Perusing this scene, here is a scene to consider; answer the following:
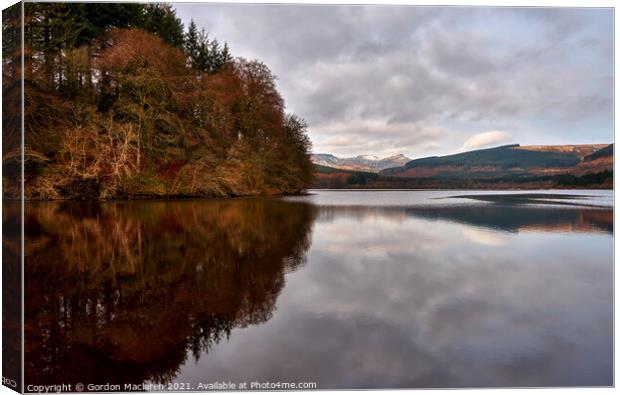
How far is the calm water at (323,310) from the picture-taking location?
271cm

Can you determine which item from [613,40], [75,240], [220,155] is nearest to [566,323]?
[613,40]

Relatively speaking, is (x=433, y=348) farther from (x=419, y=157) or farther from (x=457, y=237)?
(x=457, y=237)

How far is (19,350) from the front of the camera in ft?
9.20

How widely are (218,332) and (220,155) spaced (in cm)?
734

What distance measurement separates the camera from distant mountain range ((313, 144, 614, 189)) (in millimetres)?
4309

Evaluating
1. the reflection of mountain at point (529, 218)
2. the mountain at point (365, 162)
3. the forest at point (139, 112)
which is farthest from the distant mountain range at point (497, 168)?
the reflection of mountain at point (529, 218)

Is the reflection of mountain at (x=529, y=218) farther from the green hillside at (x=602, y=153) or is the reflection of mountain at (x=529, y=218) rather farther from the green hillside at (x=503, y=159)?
the green hillside at (x=602, y=153)

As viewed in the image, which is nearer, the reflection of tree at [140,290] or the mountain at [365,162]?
the reflection of tree at [140,290]

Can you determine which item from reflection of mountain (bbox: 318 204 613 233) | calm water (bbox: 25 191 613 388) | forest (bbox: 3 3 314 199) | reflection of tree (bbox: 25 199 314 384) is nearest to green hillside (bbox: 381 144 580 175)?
calm water (bbox: 25 191 613 388)

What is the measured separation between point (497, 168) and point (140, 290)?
5014mm

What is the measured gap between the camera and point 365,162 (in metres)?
5.53

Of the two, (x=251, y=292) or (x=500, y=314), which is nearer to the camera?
(x=500, y=314)

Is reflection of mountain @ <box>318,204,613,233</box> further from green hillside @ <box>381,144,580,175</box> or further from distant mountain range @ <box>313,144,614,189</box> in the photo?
green hillside @ <box>381,144,580,175</box>

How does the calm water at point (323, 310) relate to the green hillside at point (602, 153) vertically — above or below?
below
